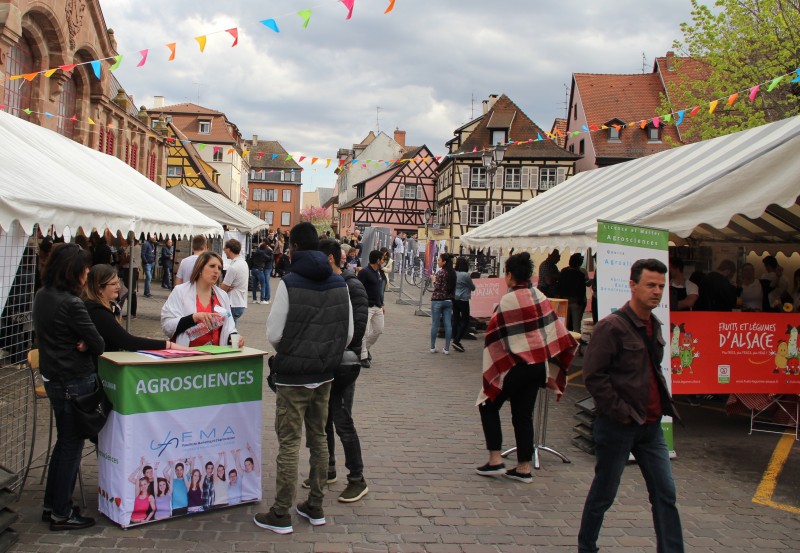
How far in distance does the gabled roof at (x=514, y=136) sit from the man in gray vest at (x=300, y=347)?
43.3 metres

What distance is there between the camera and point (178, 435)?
4574 millimetres

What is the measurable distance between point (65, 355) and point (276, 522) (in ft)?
5.60

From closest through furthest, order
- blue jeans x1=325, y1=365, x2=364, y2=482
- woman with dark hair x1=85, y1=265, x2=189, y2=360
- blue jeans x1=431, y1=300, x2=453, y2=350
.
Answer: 1. woman with dark hair x1=85, y1=265, x2=189, y2=360
2. blue jeans x1=325, y1=365, x2=364, y2=482
3. blue jeans x1=431, y1=300, x2=453, y2=350

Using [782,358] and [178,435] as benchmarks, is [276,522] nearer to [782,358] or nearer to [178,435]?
[178,435]

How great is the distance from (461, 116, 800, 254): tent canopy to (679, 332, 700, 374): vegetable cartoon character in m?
1.09

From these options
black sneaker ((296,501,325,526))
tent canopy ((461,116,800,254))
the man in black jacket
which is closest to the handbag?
black sneaker ((296,501,325,526))

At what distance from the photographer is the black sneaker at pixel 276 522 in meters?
4.54

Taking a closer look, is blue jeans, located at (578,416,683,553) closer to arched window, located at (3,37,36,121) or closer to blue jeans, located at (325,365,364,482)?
blue jeans, located at (325,365,364,482)

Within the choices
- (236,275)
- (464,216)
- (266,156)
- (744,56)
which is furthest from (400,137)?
(236,275)

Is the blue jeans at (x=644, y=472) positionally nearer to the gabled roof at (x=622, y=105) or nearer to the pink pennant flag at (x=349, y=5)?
the pink pennant flag at (x=349, y=5)

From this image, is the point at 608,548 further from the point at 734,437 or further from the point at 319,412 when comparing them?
the point at 734,437

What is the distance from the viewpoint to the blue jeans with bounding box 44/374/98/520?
172 inches

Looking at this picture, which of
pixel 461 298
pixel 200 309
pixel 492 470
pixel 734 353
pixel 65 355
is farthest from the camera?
pixel 461 298

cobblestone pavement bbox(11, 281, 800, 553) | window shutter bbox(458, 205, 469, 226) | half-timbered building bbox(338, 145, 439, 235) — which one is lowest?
cobblestone pavement bbox(11, 281, 800, 553)
